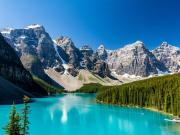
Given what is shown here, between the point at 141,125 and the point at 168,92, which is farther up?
the point at 168,92

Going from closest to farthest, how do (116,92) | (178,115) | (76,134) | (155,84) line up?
(76,134) → (178,115) → (155,84) → (116,92)

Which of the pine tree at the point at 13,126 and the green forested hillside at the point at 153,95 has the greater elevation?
the green forested hillside at the point at 153,95

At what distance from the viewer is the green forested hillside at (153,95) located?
120750mm

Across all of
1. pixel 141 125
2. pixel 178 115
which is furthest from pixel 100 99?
pixel 141 125

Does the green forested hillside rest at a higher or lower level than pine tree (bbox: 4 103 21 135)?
higher

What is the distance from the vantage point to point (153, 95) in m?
146

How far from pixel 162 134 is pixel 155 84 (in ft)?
254

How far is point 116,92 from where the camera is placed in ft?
577

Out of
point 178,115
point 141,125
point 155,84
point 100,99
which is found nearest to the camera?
point 141,125

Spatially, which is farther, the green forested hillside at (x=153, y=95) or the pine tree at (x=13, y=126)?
the green forested hillside at (x=153, y=95)

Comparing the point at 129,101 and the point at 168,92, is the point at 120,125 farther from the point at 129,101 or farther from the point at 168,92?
the point at 129,101

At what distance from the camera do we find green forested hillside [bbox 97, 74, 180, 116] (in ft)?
396

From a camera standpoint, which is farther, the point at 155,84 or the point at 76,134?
the point at 155,84

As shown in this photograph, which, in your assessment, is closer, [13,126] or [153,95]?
[13,126]
